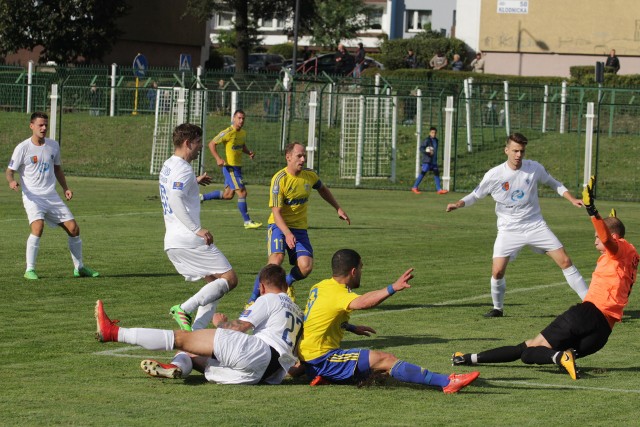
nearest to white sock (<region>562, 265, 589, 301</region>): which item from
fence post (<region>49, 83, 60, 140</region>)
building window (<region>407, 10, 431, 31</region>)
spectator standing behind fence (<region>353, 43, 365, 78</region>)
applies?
fence post (<region>49, 83, 60, 140</region>)

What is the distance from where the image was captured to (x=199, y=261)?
40.1ft

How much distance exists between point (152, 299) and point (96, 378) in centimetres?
459

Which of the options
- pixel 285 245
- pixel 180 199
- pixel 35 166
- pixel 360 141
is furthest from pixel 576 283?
pixel 360 141

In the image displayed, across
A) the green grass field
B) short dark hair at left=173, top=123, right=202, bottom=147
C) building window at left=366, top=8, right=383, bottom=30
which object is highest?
building window at left=366, top=8, right=383, bottom=30

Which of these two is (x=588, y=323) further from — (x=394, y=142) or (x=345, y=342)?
(x=394, y=142)

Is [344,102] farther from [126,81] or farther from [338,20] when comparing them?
[338,20]

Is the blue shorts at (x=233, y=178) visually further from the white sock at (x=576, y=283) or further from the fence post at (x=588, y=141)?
the fence post at (x=588, y=141)

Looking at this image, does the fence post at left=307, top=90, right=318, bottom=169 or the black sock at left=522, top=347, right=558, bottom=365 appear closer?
the black sock at left=522, top=347, right=558, bottom=365

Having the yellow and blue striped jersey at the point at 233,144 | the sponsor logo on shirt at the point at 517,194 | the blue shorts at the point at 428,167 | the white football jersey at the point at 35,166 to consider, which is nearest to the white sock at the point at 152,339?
the sponsor logo on shirt at the point at 517,194

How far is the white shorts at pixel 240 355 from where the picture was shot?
988 cm

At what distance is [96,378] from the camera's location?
33.8 feet

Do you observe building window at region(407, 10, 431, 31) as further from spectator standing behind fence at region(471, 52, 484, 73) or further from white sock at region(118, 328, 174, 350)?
white sock at region(118, 328, 174, 350)

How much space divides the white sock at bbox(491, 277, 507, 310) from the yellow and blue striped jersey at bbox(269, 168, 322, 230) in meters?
2.24

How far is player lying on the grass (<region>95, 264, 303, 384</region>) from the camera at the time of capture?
9.91 meters
